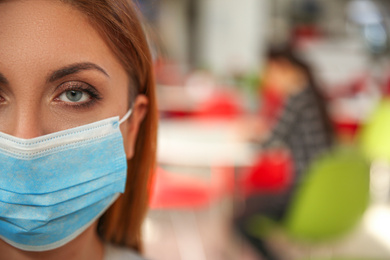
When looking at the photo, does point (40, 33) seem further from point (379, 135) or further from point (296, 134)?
point (379, 135)

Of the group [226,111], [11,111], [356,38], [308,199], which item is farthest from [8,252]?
[356,38]

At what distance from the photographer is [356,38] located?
1091 cm

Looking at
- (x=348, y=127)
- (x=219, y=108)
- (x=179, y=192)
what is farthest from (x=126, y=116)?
(x=348, y=127)

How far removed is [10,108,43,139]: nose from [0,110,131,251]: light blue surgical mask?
0.4 inches

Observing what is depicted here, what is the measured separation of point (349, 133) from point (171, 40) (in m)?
9.34

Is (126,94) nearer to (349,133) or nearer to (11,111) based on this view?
(11,111)

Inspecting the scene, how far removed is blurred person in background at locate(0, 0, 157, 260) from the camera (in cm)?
81

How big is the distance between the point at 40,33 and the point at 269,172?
9.47 ft

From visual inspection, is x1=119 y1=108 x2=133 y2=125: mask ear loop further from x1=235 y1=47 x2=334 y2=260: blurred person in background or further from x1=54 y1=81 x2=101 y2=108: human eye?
x1=235 y1=47 x2=334 y2=260: blurred person in background

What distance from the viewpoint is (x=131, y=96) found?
100 cm

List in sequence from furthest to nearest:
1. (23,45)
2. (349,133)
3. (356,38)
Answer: (356,38) < (349,133) < (23,45)

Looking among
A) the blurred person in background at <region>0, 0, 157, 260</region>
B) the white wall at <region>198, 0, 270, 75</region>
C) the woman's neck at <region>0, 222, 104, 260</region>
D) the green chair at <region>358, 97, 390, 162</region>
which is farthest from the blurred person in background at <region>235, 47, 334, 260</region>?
the white wall at <region>198, 0, 270, 75</region>

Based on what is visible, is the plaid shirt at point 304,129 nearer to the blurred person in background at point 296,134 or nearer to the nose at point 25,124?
the blurred person in background at point 296,134

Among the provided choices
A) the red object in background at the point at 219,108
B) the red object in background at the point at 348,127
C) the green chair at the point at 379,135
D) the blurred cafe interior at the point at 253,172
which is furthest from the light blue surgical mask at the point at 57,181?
the red object in background at the point at 348,127
